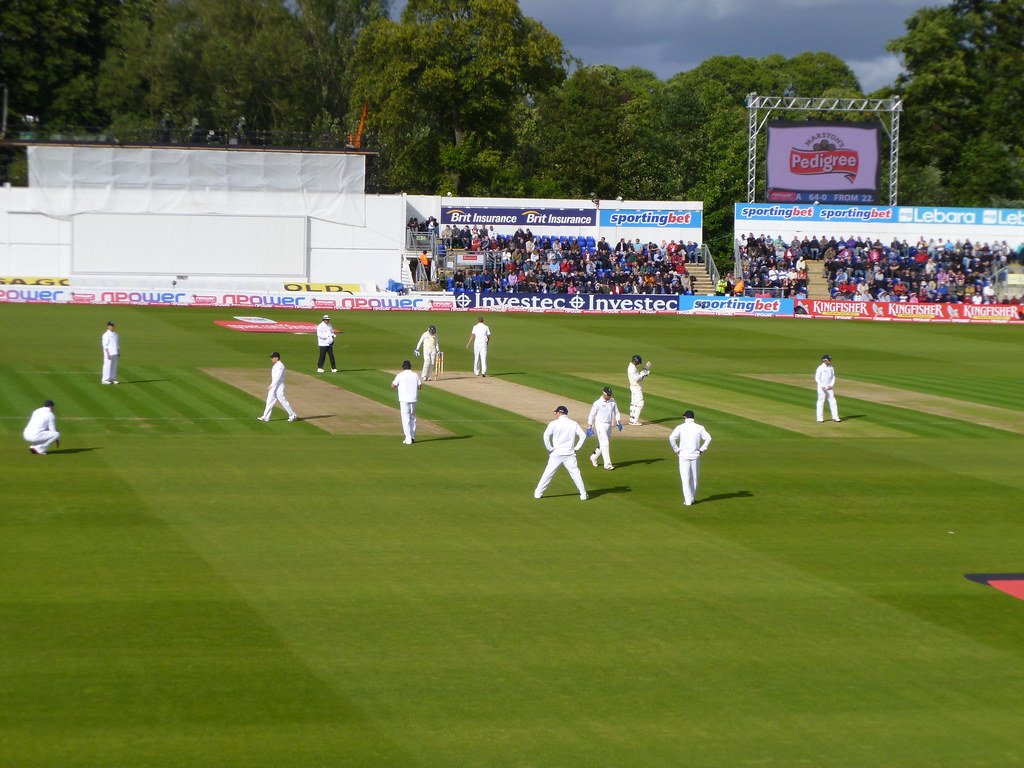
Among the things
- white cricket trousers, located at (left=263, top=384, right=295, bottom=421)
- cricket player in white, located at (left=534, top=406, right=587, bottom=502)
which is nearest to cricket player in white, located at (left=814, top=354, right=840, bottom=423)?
cricket player in white, located at (left=534, top=406, right=587, bottom=502)

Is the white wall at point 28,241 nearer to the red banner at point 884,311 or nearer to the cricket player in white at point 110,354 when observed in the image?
the cricket player in white at point 110,354

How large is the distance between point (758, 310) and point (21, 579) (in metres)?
57.3

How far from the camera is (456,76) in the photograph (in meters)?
85.0

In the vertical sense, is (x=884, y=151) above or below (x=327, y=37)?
below

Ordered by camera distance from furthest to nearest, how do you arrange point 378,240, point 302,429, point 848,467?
point 378,240 < point 302,429 < point 848,467

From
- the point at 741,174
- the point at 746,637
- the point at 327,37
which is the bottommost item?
the point at 746,637

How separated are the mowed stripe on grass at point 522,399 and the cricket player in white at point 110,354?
29.7 ft

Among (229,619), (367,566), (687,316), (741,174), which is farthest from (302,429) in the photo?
(741,174)

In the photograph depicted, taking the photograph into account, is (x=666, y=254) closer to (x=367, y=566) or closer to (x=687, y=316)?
(x=687, y=316)

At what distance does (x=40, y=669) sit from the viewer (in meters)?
12.7

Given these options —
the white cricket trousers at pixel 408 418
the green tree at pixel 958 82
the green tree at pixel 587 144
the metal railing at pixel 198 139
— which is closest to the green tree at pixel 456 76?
the green tree at pixel 587 144

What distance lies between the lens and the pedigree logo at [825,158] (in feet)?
244

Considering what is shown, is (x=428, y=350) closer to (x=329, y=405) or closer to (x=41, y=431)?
(x=329, y=405)

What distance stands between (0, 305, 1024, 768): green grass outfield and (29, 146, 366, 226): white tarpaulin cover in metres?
42.1
